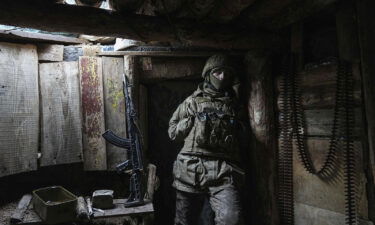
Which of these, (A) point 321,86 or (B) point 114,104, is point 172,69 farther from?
(A) point 321,86

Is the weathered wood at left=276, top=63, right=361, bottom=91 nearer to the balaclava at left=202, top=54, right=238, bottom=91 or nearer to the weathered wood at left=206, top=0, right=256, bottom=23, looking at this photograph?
the balaclava at left=202, top=54, right=238, bottom=91

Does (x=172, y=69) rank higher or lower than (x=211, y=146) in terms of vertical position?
higher

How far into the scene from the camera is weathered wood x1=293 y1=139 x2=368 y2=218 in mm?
3176

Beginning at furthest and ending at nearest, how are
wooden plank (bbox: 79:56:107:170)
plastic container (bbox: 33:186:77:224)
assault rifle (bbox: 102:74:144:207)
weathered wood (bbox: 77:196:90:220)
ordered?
wooden plank (bbox: 79:56:107:170)
assault rifle (bbox: 102:74:144:207)
weathered wood (bbox: 77:196:90:220)
plastic container (bbox: 33:186:77:224)

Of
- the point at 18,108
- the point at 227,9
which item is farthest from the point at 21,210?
the point at 227,9

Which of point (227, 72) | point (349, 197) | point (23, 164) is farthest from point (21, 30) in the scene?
point (349, 197)

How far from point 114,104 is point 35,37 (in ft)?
4.17

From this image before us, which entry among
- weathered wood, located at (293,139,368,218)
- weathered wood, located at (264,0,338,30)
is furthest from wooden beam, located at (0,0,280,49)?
weathered wood, located at (293,139,368,218)

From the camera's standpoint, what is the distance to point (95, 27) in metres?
3.21

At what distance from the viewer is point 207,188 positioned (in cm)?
383

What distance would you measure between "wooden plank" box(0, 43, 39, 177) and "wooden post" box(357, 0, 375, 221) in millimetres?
3750

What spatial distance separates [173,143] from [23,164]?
204 cm

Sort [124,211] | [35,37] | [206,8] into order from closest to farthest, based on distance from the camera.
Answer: [206,8] < [124,211] < [35,37]

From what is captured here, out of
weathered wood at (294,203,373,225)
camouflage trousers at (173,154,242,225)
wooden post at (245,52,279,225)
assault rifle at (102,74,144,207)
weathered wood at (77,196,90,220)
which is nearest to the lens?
weathered wood at (77,196,90,220)
